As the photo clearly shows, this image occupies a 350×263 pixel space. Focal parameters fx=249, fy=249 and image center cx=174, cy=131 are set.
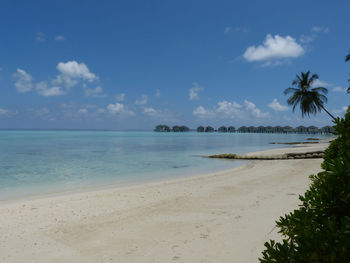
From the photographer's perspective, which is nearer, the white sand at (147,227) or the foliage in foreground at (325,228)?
the foliage in foreground at (325,228)

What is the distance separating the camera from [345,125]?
230 centimetres

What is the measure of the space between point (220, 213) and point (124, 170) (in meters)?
13.6

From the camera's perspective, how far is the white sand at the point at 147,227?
4746mm

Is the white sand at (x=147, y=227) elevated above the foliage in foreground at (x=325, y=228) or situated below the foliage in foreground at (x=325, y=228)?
below

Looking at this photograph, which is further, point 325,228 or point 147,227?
point 147,227

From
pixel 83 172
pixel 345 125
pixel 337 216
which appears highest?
pixel 345 125

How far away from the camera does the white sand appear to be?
475 centimetres

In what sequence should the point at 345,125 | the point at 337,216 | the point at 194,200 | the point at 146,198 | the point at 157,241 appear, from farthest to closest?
the point at 146,198 → the point at 194,200 → the point at 157,241 → the point at 345,125 → the point at 337,216

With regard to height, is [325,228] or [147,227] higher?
[325,228]

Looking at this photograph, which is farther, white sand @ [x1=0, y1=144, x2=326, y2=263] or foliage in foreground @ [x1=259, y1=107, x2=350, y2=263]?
white sand @ [x1=0, y1=144, x2=326, y2=263]

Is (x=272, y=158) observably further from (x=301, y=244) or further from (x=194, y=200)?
(x=301, y=244)

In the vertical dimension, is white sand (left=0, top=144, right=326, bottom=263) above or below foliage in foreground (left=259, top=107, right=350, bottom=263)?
below

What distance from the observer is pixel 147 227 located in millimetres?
6176

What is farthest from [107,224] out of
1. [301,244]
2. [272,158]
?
[272,158]
